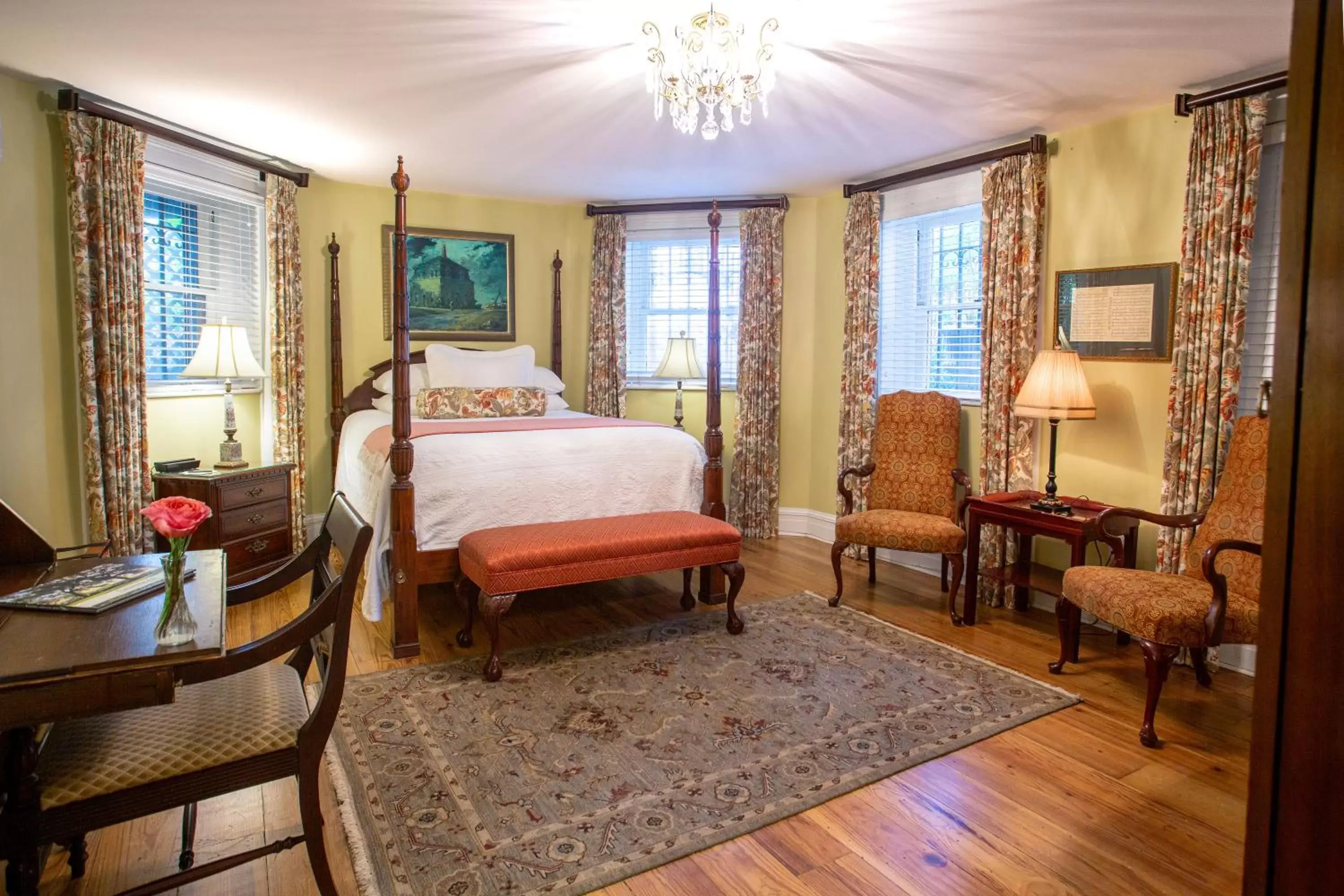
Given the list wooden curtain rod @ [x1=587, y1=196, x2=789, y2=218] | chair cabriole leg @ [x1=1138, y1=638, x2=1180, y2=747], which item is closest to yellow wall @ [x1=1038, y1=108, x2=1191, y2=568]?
chair cabriole leg @ [x1=1138, y1=638, x2=1180, y2=747]

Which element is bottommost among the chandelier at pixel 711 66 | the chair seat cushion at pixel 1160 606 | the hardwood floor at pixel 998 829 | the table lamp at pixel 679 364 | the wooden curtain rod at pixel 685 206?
the hardwood floor at pixel 998 829

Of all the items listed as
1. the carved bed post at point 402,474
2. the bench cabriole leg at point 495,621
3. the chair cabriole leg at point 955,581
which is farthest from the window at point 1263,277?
the carved bed post at point 402,474

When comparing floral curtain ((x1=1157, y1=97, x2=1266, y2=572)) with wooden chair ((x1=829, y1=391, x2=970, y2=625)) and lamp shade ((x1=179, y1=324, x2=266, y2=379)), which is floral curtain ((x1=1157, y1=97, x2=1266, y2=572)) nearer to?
wooden chair ((x1=829, y1=391, x2=970, y2=625))

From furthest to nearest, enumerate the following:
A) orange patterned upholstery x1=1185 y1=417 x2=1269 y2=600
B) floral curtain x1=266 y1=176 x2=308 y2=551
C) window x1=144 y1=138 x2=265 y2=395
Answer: floral curtain x1=266 y1=176 x2=308 y2=551 < window x1=144 y1=138 x2=265 y2=395 < orange patterned upholstery x1=1185 y1=417 x2=1269 y2=600

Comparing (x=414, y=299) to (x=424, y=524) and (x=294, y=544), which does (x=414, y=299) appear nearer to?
(x=294, y=544)

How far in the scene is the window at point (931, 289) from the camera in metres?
4.59

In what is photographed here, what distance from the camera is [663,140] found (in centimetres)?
423

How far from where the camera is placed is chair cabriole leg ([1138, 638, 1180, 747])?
263cm

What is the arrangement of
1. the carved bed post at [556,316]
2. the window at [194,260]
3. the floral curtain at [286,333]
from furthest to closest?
1. the carved bed post at [556,316]
2. the floral curtain at [286,333]
3. the window at [194,260]

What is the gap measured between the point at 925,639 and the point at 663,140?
2.90 m

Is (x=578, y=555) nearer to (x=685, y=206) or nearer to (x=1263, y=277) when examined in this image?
(x=1263, y=277)

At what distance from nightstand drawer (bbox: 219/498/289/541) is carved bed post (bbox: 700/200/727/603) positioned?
2.38 meters

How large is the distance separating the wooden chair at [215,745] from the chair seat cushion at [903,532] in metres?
2.84

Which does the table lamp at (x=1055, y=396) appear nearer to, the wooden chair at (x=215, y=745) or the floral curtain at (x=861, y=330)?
the floral curtain at (x=861, y=330)
